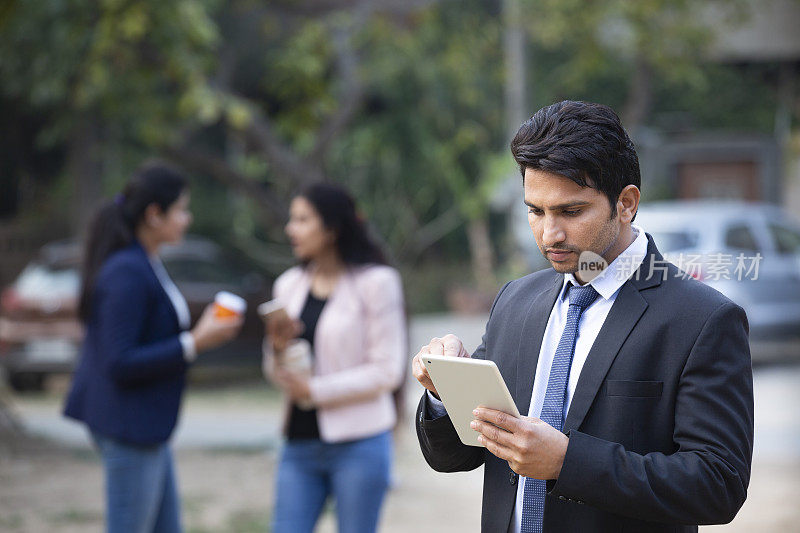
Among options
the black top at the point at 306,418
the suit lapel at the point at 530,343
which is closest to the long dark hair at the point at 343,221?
the black top at the point at 306,418

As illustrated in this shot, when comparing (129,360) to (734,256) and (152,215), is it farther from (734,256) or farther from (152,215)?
(734,256)

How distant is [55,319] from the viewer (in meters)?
11.2

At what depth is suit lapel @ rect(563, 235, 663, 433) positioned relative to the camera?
189 centimetres

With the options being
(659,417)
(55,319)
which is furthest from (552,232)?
(55,319)

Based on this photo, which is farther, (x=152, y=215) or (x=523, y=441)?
(x=152, y=215)

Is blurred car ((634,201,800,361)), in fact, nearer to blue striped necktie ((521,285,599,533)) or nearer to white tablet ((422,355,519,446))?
blue striped necktie ((521,285,599,533))

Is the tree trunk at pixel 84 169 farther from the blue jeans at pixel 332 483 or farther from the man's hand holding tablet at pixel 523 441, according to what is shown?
the man's hand holding tablet at pixel 523 441

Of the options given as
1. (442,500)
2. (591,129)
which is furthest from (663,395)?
(442,500)

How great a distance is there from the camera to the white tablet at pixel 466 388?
1.73 metres

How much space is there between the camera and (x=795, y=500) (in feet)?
21.1

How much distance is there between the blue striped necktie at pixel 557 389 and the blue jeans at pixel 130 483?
2.03 m


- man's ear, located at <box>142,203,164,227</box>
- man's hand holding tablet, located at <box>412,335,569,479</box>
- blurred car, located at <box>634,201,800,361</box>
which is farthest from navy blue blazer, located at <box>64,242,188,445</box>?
man's hand holding tablet, located at <box>412,335,569,479</box>

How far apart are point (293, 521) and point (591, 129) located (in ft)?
7.50

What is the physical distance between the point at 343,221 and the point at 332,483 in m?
1.10
